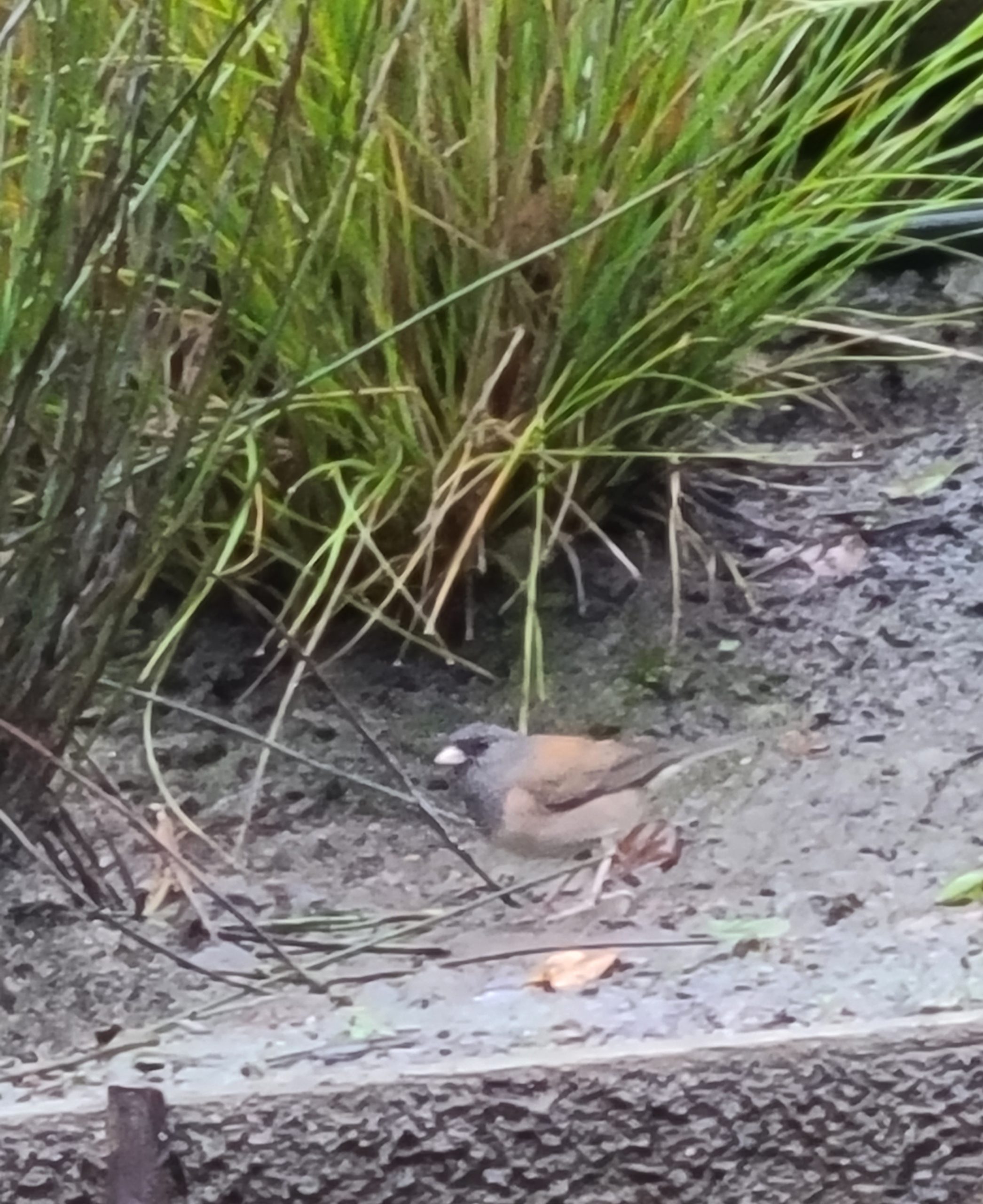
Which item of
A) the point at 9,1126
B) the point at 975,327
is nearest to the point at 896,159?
the point at 975,327

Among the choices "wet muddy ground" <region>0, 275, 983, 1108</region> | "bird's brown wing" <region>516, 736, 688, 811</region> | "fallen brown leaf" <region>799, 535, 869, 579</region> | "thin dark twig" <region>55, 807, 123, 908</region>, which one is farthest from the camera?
"fallen brown leaf" <region>799, 535, 869, 579</region>

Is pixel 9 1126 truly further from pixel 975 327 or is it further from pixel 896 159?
pixel 975 327

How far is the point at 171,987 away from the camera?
0.73 meters

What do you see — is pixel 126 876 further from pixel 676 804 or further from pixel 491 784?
pixel 676 804

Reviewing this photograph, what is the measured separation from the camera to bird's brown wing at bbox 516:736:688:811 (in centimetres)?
88

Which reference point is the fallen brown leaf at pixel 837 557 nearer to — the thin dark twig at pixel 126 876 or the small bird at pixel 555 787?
the small bird at pixel 555 787

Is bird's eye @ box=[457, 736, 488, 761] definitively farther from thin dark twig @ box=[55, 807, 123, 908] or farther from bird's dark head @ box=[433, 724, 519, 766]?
thin dark twig @ box=[55, 807, 123, 908]

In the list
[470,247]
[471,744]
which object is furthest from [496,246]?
[471,744]

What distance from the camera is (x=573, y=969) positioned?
714 mm

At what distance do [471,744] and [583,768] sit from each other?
0.22ft

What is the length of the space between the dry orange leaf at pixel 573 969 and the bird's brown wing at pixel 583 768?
0.14 meters

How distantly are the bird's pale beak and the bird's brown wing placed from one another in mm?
42

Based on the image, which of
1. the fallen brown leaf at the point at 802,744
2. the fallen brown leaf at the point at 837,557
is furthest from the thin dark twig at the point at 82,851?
the fallen brown leaf at the point at 837,557

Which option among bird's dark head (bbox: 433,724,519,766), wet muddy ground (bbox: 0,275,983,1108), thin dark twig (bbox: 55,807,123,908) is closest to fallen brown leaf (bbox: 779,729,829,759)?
wet muddy ground (bbox: 0,275,983,1108)
